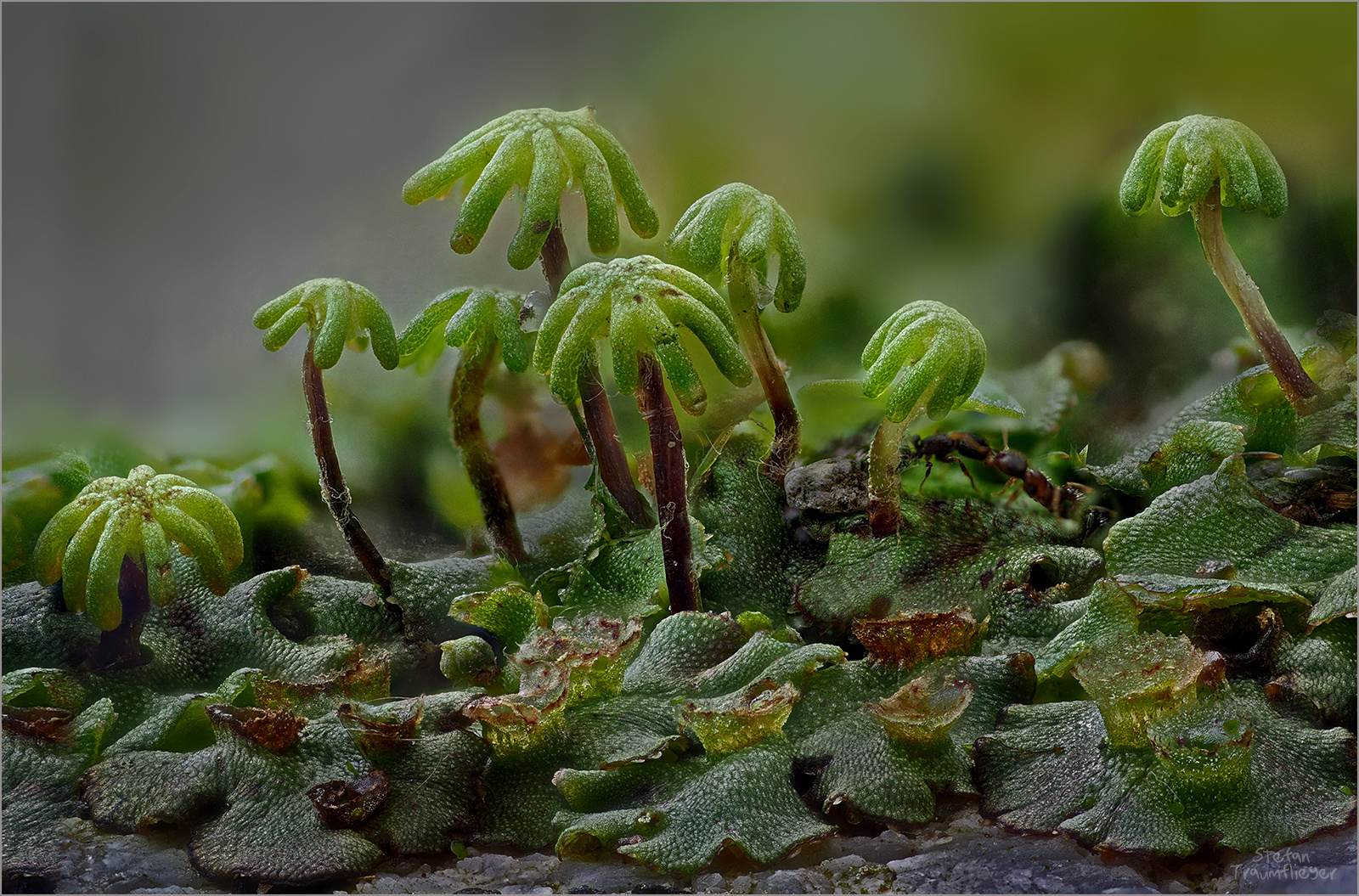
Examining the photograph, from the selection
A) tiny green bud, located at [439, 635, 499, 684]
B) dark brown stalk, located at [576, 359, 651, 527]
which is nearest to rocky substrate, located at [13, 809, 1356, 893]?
tiny green bud, located at [439, 635, 499, 684]

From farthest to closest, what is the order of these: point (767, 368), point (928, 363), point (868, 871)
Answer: point (767, 368)
point (928, 363)
point (868, 871)

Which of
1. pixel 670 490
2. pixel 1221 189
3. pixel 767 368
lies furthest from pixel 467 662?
pixel 1221 189

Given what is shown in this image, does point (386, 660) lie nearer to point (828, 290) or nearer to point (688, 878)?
point (688, 878)

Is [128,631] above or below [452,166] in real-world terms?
below

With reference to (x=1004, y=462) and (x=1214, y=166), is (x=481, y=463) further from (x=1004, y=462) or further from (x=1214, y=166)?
(x=1214, y=166)

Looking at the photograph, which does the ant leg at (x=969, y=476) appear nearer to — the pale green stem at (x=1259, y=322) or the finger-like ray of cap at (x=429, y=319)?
the pale green stem at (x=1259, y=322)

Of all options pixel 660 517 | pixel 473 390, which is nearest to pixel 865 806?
pixel 660 517
